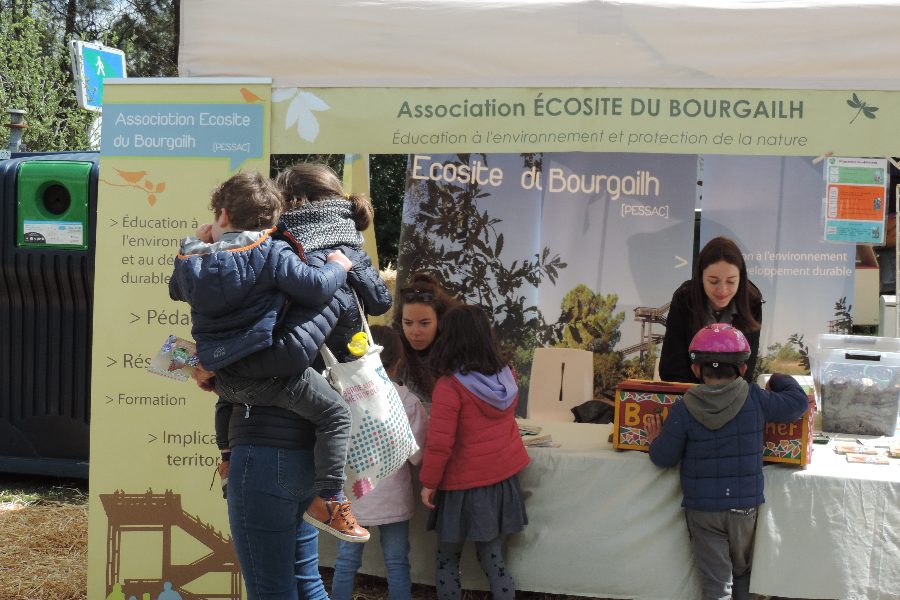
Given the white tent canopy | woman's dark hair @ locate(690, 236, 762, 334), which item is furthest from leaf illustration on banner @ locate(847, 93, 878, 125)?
woman's dark hair @ locate(690, 236, 762, 334)

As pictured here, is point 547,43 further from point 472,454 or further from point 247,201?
point 472,454

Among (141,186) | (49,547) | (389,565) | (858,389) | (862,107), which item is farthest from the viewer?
(49,547)

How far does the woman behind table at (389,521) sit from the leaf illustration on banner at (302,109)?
2.79ft

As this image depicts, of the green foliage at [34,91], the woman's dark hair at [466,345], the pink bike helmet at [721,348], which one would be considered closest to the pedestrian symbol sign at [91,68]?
the woman's dark hair at [466,345]

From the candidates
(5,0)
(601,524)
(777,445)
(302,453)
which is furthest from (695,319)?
(5,0)

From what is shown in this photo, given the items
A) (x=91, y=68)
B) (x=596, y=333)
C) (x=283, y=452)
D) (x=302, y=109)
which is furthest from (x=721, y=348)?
(x=91, y=68)

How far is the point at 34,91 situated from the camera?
11.1 m

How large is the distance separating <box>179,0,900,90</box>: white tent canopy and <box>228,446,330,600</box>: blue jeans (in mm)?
1690

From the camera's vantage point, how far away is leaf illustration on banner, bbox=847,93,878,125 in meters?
2.83

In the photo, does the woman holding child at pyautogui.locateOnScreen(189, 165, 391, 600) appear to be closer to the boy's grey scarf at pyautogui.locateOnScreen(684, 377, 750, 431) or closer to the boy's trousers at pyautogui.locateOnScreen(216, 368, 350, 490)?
the boy's trousers at pyautogui.locateOnScreen(216, 368, 350, 490)

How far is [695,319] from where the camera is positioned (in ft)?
11.3

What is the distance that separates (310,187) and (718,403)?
5.38 feet

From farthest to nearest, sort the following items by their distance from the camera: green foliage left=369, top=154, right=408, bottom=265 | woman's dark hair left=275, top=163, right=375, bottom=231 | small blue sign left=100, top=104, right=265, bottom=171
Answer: green foliage left=369, top=154, right=408, bottom=265, small blue sign left=100, top=104, right=265, bottom=171, woman's dark hair left=275, top=163, right=375, bottom=231

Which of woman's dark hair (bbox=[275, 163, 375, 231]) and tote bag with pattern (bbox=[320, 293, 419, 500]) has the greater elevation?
woman's dark hair (bbox=[275, 163, 375, 231])
